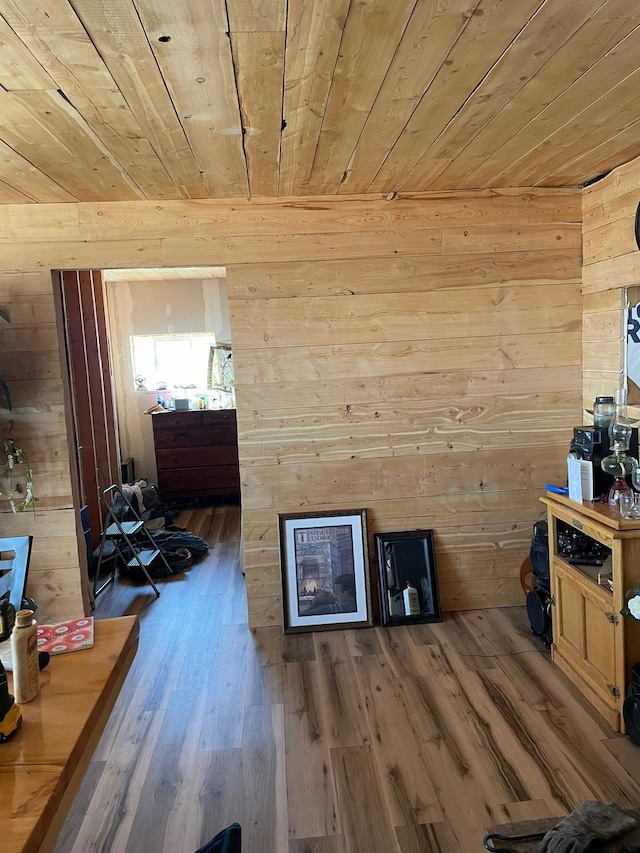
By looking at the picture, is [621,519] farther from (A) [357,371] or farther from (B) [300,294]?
(B) [300,294]

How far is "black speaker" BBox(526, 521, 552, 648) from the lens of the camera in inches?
118

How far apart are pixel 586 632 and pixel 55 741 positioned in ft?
7.00

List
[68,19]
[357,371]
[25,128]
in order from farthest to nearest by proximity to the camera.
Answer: [357,371] → [25,128] → [68,19]

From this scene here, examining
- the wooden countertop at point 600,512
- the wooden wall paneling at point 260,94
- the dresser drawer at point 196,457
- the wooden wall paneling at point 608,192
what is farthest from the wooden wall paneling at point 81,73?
the dresser drawer at point 196,457

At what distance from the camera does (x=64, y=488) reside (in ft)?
10.6

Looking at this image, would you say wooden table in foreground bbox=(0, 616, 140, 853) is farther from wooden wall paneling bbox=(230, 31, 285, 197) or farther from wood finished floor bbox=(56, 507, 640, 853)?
wooden wall paneling bbox=(230, 31, 285, 197)

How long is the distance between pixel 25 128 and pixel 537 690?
302 cm

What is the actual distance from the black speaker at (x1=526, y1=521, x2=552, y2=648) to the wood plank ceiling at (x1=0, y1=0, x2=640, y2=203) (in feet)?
5.96

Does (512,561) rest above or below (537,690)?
above

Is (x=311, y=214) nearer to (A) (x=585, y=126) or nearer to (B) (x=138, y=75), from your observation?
(A) (x=585, y=126)

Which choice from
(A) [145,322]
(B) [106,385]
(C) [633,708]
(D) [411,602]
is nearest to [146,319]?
(A) [145,322]

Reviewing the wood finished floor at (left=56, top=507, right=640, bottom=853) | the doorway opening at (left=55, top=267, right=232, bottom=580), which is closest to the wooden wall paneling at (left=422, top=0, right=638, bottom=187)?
the wood finished floor at (left=56, top=507, right=640, bottom=853)

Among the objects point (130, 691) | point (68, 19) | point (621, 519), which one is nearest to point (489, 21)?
point (68, 19)

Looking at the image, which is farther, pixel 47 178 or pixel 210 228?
pixel 210 228
